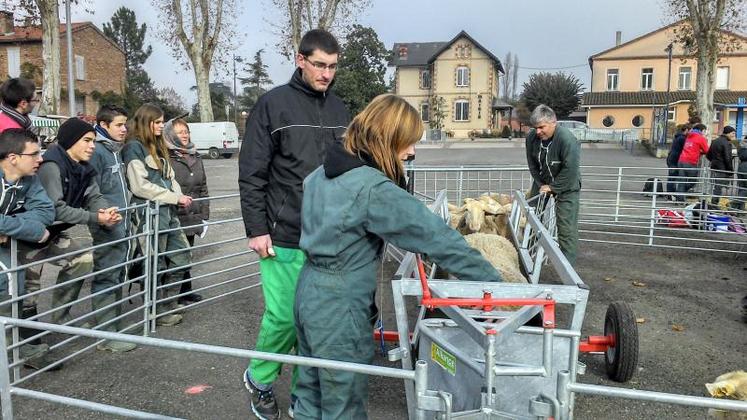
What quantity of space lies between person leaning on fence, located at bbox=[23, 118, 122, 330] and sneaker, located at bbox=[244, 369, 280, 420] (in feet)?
5.75

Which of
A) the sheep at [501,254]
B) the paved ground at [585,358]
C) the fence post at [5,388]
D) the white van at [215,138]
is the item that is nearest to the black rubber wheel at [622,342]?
the paved ground at [585,358]

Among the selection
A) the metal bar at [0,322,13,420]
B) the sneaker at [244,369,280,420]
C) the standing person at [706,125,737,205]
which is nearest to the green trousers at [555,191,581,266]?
the sneaker at [244,369,280,420]

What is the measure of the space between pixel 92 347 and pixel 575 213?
4.96 m

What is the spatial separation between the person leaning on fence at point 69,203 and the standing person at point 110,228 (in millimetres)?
151

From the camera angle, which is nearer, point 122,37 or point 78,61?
point 78,61

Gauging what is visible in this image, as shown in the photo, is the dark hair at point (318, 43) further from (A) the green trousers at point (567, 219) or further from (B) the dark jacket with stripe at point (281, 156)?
(A) the green trousers at point (567, 219)

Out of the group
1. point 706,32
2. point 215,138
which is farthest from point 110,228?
point 215,138

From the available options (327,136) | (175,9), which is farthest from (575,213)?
(175,9)

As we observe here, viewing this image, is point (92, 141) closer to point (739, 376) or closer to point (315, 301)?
point (315, 301)

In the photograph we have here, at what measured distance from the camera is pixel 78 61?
146 feet

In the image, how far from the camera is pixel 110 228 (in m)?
4.87

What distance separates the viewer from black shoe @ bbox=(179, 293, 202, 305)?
20.1ft

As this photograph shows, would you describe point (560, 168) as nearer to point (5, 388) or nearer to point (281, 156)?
point (281, 156)

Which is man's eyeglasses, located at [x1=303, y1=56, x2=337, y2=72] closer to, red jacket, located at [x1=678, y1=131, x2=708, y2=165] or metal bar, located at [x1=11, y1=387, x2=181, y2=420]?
metal bar, located at [x1=11, y1=387, x2=181, y2=420]
